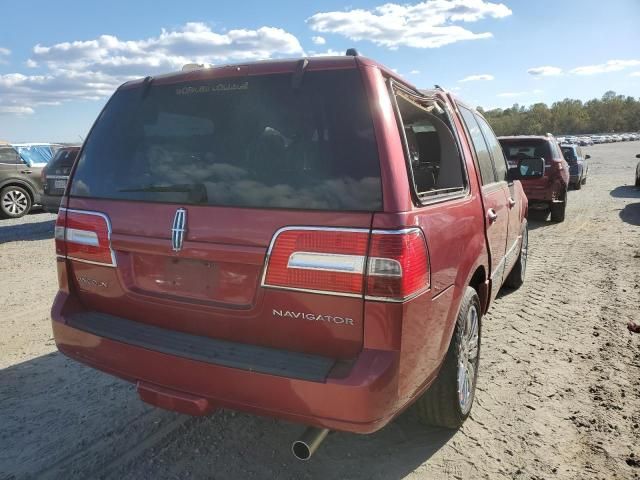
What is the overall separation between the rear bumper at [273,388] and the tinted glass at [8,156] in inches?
482

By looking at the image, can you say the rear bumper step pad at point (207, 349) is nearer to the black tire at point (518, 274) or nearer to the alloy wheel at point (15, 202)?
the black tire at point (518, 274)

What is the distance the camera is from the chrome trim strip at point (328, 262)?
6.47 ft

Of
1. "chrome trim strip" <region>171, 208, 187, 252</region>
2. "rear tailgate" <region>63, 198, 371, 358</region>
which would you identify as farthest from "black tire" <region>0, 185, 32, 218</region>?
"chrome trim strip" <region>171, 208, 187, 252</region>

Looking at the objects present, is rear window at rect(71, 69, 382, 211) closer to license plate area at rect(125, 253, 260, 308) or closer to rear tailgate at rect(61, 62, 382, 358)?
rear tailgate at rect(61, 62, 382, 358)

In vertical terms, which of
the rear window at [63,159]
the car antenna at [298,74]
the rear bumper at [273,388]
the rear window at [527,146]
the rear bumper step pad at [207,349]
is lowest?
the rear bumper at [273,388]

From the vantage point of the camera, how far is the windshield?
41.9ft

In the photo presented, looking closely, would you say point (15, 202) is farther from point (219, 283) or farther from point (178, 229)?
point (219, 283)

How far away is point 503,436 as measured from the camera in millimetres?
2932

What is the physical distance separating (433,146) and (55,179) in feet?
31.6

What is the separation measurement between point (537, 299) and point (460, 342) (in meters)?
3.17

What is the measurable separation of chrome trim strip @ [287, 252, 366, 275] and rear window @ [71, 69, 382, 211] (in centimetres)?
20

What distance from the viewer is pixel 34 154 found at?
13.1 m

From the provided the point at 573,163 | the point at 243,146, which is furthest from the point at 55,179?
the point at 573,163

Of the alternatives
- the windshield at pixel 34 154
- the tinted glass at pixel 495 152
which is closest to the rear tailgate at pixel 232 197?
the tinted glass at pixel 495 152
